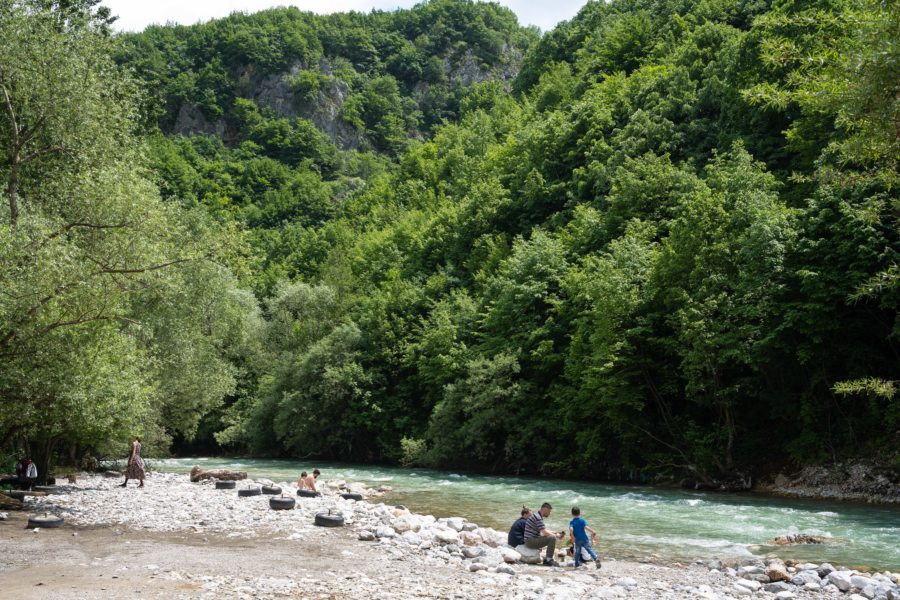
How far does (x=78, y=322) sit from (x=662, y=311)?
24268mm

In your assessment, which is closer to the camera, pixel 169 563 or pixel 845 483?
pixel 169 563

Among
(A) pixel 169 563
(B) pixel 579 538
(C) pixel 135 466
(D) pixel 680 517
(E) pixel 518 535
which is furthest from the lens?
(C) pixel 135 466

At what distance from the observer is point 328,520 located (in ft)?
61.2

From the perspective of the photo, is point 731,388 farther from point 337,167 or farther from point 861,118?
point 337,167

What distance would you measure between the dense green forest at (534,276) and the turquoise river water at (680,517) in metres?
4.52

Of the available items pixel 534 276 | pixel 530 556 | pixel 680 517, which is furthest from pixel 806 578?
pixel 534 276

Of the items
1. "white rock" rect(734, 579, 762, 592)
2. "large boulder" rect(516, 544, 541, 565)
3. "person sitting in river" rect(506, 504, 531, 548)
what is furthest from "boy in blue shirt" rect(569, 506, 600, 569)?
"white rock" rect(734, 579, 762, 592)

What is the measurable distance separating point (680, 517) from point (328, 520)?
34.7 ft

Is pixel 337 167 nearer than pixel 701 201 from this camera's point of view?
No

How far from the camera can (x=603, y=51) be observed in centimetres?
8006

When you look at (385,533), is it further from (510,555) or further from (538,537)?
(538,537)

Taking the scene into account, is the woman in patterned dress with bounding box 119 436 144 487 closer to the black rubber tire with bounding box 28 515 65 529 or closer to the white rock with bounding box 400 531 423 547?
the black rubber tire with bounding box 28 515 65 529

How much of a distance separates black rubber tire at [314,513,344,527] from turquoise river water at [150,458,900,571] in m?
4.29

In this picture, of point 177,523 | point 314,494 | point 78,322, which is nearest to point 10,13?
point 78,322
